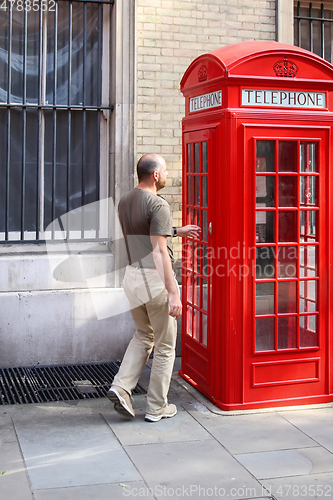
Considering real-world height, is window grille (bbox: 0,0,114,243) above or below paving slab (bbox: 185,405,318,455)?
above

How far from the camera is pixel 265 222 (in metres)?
5.13

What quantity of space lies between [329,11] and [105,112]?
308cm

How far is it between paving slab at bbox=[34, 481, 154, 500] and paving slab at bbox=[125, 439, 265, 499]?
98mm

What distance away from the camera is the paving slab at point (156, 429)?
180 inches

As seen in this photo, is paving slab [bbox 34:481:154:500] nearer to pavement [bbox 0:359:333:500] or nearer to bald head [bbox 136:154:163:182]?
pavement [bbox 0:359:333:500]

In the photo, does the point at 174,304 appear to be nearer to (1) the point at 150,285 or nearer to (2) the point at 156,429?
(1) the point at 150,285

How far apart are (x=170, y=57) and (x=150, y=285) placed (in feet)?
9.88

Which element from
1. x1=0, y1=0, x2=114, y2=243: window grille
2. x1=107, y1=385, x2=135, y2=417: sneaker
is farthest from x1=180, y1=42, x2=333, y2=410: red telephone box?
x1=0, y1=0, x2=114, y2=243: window grille

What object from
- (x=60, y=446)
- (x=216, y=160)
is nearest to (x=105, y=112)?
(x=216, y=160)

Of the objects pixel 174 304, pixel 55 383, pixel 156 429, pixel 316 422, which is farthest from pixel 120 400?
pixel 316 422

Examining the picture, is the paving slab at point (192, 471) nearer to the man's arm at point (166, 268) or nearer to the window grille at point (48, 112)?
the man's arm at point (166, 268)

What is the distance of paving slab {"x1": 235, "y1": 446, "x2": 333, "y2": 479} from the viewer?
159 inches

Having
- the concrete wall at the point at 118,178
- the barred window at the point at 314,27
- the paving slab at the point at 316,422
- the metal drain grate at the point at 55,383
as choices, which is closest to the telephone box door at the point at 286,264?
the paving slab at the point at 316,422

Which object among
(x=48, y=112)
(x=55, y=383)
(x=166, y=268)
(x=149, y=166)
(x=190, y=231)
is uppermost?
(x=48, y=112)
